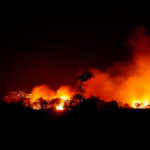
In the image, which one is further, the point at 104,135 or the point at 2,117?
the point at 2,117

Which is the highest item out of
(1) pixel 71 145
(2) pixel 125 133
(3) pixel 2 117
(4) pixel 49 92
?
(4) pixel 49 92

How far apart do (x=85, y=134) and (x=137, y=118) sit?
1.78 m

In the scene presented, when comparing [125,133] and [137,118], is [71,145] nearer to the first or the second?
[125,133]

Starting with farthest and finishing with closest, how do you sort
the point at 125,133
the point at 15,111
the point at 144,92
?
A: the point at 144,92 < the point at 15,111 < the point at 125,133

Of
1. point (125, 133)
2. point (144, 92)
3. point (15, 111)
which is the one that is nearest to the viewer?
point (125, 133)

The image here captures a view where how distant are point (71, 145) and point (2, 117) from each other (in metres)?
2.64

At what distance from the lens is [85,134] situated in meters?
6.65

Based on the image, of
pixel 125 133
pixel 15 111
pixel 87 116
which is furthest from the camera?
pixel 15 111

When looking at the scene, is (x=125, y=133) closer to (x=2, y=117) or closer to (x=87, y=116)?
(x=87, y=116)

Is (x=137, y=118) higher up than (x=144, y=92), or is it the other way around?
(x=144, y=92)

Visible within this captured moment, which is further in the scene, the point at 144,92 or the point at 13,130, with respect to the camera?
the point at 144,92

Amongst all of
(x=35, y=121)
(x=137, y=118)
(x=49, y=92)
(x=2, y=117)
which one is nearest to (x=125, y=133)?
(x=137, y=118)

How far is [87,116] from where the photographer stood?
6965mm

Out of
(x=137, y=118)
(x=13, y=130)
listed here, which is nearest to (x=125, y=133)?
(x=137, y=118)
